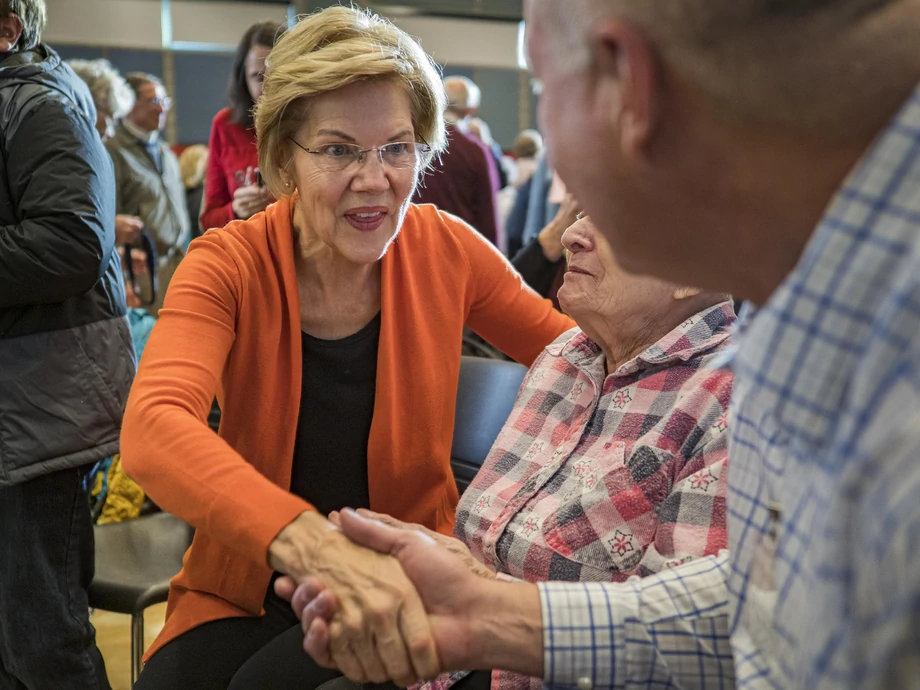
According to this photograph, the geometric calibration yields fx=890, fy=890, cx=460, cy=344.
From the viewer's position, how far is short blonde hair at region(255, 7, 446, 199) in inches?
67.2

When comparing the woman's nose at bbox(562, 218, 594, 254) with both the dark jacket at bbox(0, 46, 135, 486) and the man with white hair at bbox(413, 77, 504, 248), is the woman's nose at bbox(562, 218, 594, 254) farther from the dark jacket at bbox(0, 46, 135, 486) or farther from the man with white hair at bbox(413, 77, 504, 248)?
the man with white hair at bbox(413, 77, 504, 248)

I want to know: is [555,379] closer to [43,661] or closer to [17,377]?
[17,377]

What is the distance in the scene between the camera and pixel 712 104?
0.68 meters

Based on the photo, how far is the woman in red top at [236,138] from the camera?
10.2ft

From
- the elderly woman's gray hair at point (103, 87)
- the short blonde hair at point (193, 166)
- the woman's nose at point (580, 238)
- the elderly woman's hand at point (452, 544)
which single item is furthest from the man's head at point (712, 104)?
the short blonde hair at point (193, 166)

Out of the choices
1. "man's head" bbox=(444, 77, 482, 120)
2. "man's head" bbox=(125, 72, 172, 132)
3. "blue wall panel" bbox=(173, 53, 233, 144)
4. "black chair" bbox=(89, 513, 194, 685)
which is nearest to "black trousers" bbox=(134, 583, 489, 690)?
"black chair" bbox=(89, 513, 194, 685)

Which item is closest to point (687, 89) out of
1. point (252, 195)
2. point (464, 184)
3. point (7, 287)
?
point (7, 287)

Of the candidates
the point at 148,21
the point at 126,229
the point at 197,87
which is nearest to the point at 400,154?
the point at 126,229

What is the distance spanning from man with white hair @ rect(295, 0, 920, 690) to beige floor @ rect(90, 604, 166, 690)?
254 centimetres

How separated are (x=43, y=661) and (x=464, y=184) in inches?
94.4

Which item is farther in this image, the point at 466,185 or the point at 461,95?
the point at 461,95

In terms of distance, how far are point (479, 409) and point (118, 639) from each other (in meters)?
1.92

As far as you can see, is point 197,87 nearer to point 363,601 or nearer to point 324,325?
point 324,325

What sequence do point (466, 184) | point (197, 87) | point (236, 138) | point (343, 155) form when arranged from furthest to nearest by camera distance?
point (197, 87)
point (466, 184)
point (236, 138)
point (343, 155)
